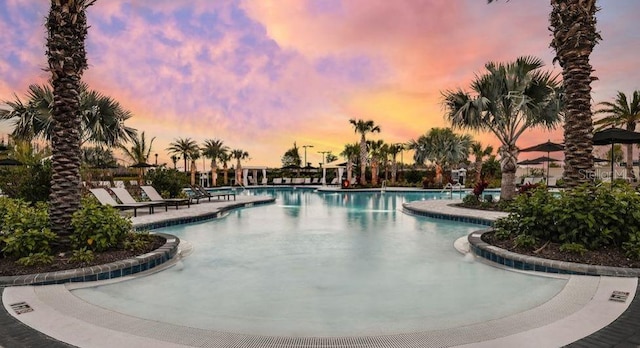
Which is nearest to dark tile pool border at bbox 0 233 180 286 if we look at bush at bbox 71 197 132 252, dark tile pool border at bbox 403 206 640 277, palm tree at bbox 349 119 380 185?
bush at bbox 71 197 132 252

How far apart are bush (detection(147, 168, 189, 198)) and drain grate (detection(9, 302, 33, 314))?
42.3 ft

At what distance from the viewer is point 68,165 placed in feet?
19.1

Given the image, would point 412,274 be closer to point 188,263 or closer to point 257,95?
point 188,263

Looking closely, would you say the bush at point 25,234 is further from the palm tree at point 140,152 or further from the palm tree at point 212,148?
the palm tree at point 212,148

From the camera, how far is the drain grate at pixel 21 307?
143 inches

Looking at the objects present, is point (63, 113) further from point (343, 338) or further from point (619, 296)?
point (619, 296)

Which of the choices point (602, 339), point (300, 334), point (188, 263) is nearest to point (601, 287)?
point (602, 339)

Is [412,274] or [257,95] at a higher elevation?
[257,95]

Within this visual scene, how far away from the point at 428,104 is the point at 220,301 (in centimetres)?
1684

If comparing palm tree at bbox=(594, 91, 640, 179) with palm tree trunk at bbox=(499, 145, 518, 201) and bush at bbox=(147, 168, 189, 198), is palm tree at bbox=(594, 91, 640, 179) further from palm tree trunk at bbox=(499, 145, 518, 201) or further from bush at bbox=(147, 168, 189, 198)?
bush at bbox=(147, 168, 189, 198)

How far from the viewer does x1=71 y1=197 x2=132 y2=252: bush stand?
5590mm

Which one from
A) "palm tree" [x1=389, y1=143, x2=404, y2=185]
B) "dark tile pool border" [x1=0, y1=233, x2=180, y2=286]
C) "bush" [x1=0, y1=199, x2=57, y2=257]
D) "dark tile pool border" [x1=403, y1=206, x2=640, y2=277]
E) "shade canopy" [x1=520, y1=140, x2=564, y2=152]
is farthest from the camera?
"palm tree" [x1=389, y1=143, x2=404, y2=185]

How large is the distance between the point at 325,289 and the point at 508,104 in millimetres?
9403

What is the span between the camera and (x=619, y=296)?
13.0 ft
